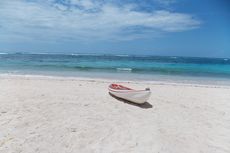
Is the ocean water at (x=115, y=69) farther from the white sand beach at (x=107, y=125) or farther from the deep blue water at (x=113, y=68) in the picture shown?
the white sand beach at (x=107, y=125)

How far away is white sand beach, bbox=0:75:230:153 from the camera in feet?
13.9

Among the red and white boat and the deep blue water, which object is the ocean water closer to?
the deep blue water

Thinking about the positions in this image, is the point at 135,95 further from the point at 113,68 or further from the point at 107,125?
the point at 113,68

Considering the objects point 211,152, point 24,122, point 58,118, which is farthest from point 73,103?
point 211,152

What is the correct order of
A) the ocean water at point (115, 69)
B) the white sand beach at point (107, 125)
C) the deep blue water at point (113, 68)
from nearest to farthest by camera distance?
the white sand beach at point (107, 125), the ocean water at point (115, 69), the deep blue water at point (113, 68)

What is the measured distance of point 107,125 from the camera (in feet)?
17.5

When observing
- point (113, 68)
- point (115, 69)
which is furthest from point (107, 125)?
point (113, 68)

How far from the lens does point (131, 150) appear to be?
4.12m

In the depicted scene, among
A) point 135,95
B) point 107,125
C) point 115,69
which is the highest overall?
point 135,95

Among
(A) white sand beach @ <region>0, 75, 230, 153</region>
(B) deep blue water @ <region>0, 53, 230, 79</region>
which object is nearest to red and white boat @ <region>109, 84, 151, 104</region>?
(A) white sand beach @ <region>0, 75, 230, 153</region>

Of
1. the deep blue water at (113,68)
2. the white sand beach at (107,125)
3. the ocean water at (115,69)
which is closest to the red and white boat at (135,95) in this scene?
the white sand beach at (107,125)

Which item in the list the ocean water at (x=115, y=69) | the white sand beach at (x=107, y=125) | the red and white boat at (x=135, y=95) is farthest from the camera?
the ocean water at (x=115, y=69)

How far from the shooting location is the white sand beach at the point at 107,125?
4.24 m

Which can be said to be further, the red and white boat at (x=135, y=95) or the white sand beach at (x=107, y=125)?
the red and white boat at (x=135, y=95)
